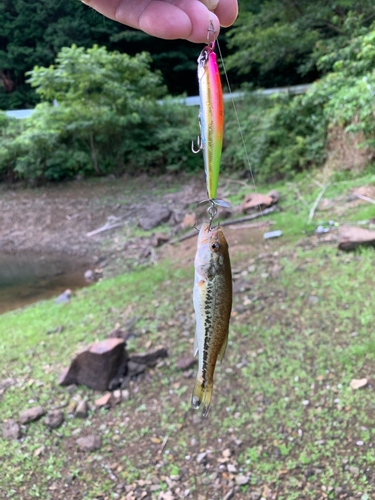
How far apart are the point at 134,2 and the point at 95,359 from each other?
9.39 ft

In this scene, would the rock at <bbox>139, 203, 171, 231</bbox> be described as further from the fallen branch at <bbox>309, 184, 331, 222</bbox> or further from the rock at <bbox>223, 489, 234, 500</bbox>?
the rock at <bbox>223, 489, 234, 500</bbox>

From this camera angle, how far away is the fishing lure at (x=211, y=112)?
0.96 meters

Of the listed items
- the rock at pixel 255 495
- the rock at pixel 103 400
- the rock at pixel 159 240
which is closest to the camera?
the rock at pixel 255 495

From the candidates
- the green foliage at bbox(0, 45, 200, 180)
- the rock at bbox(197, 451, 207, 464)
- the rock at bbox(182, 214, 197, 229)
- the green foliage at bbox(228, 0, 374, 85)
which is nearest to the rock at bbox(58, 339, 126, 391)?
the rock at bbox(197, 451, 207, 464)

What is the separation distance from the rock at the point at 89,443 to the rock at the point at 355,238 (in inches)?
142

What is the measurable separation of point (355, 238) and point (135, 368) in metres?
3.11

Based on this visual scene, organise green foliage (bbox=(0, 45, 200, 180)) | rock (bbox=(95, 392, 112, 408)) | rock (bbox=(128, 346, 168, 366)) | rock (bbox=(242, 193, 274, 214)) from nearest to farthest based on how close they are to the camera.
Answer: rock (bbox=(95, 392, 112, 408)) → rock (bbox=(128, 346, 168, 366)) → rock (bbox=(242, 193, 274, 214)) → green foliage (bbox=(0, 45, 200, 180))

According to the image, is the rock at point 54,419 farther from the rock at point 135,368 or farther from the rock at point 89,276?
the rock at point 89,276

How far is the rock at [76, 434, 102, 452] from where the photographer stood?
2768 mm

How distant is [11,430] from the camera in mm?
2938

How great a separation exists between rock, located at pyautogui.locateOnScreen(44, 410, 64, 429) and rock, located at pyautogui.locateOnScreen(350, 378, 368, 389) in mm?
2419

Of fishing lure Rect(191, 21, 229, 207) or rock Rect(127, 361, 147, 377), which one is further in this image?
rock Rect(127, 361, 147, 377)

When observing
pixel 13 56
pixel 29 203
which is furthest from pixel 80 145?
pixel 13 56

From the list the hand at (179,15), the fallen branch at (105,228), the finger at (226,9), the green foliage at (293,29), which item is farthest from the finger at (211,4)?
the green foliage at (293,29)
